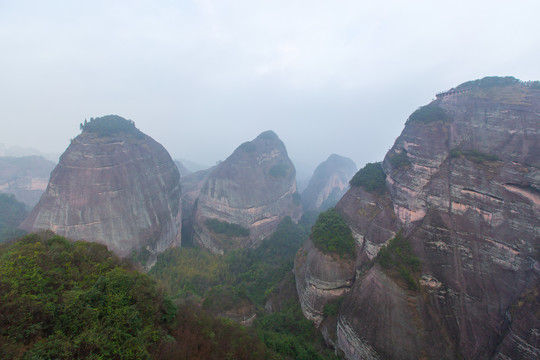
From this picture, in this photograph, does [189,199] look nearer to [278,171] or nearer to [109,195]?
[278,171]

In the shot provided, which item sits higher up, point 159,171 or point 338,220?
point 159,171

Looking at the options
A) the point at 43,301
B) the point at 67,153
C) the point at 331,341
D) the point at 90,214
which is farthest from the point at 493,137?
the point at 67,153

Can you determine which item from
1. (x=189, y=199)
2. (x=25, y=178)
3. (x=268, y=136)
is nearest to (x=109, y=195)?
(x=189, y=199)

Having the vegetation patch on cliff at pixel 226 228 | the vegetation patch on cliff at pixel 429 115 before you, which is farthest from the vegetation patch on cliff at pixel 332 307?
the vegetation patch on cliff at pixel 226 228

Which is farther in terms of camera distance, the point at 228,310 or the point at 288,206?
the point at 288,206

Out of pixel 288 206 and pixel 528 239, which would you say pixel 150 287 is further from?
pixel 288 206

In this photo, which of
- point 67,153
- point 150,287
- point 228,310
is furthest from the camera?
point 67,153

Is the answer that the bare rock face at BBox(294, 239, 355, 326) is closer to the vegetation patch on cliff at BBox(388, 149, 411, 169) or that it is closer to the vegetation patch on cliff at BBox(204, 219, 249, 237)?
the vegetation patch on cliff at BBox(388, 149, 411, 169)
